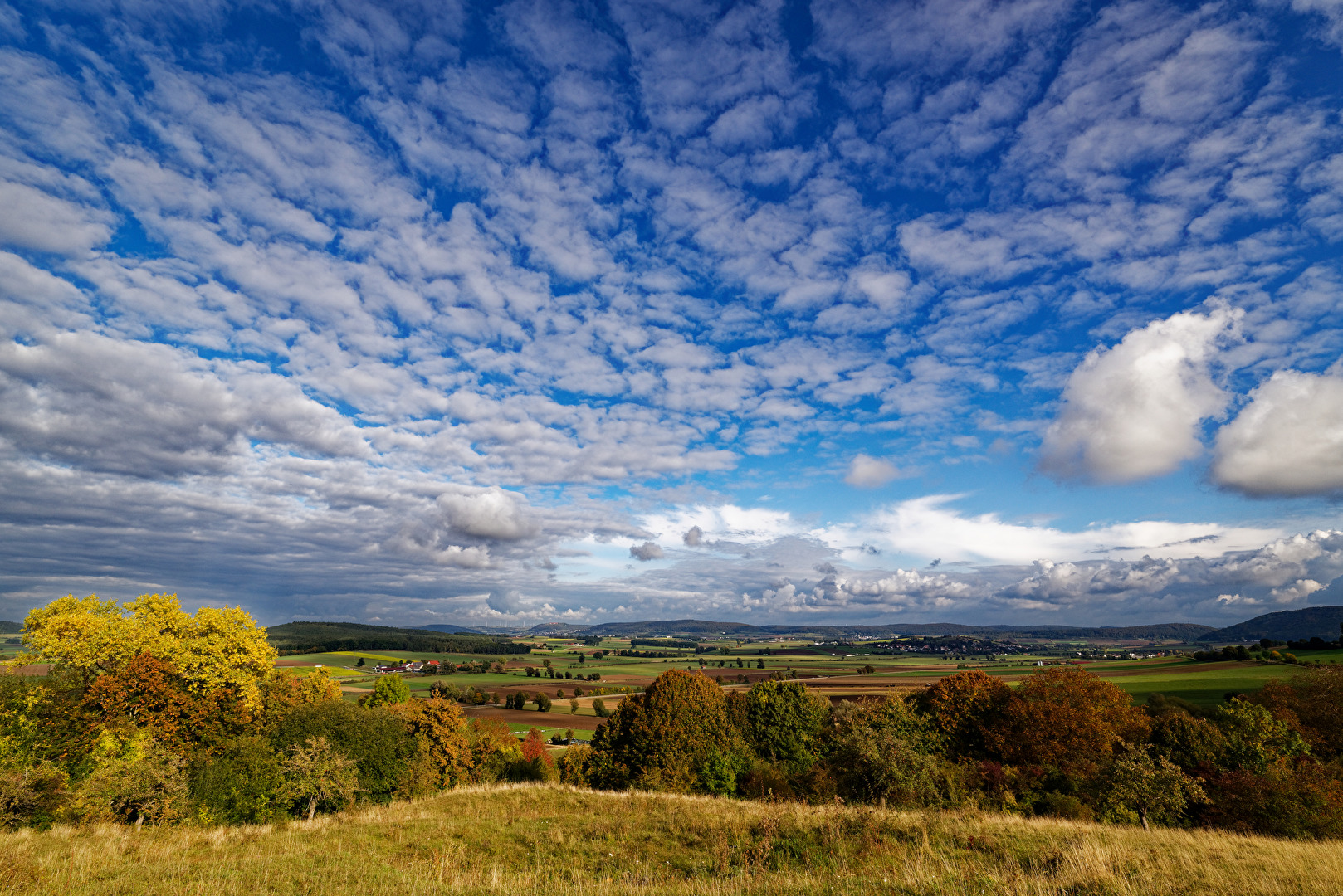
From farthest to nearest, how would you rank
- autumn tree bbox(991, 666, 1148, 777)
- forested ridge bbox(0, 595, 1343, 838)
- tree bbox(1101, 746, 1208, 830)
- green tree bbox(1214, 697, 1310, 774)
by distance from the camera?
autumn tree bbox(991, 666, 1148, 777) → green tree bbox(1214, 697, 1310, 774) → forested ridge bbox(0, 595, 1343, 838) → tree bbox(1101, 746, 1208, 830)

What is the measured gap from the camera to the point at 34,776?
1352 inches

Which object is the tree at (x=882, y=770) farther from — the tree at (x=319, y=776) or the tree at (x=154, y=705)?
the tree at (x=154, y=705)

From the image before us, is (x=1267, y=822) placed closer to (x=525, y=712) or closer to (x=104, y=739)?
(x=104, y=739)

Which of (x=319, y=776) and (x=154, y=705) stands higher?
(x=154, y=705)

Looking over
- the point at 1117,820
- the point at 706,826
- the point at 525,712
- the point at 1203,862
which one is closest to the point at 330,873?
the point at 706,826

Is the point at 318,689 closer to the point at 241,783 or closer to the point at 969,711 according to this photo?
the point at 241,783

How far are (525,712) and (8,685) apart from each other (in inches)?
4153

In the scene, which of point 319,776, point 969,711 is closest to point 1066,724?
point 969,711

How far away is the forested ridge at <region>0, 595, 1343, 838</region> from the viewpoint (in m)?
35.8

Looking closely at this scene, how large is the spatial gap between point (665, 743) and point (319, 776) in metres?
31.7

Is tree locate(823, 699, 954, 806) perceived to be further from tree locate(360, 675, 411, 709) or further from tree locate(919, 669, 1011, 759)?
tree locate(360, 675, 411, 709)

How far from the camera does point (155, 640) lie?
151ft

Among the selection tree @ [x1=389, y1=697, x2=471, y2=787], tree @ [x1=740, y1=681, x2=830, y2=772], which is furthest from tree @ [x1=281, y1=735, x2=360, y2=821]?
tree @ [x1=740, y1=681, x2=830, y2=772]

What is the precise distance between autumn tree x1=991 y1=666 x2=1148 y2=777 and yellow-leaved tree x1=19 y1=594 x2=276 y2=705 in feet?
227
